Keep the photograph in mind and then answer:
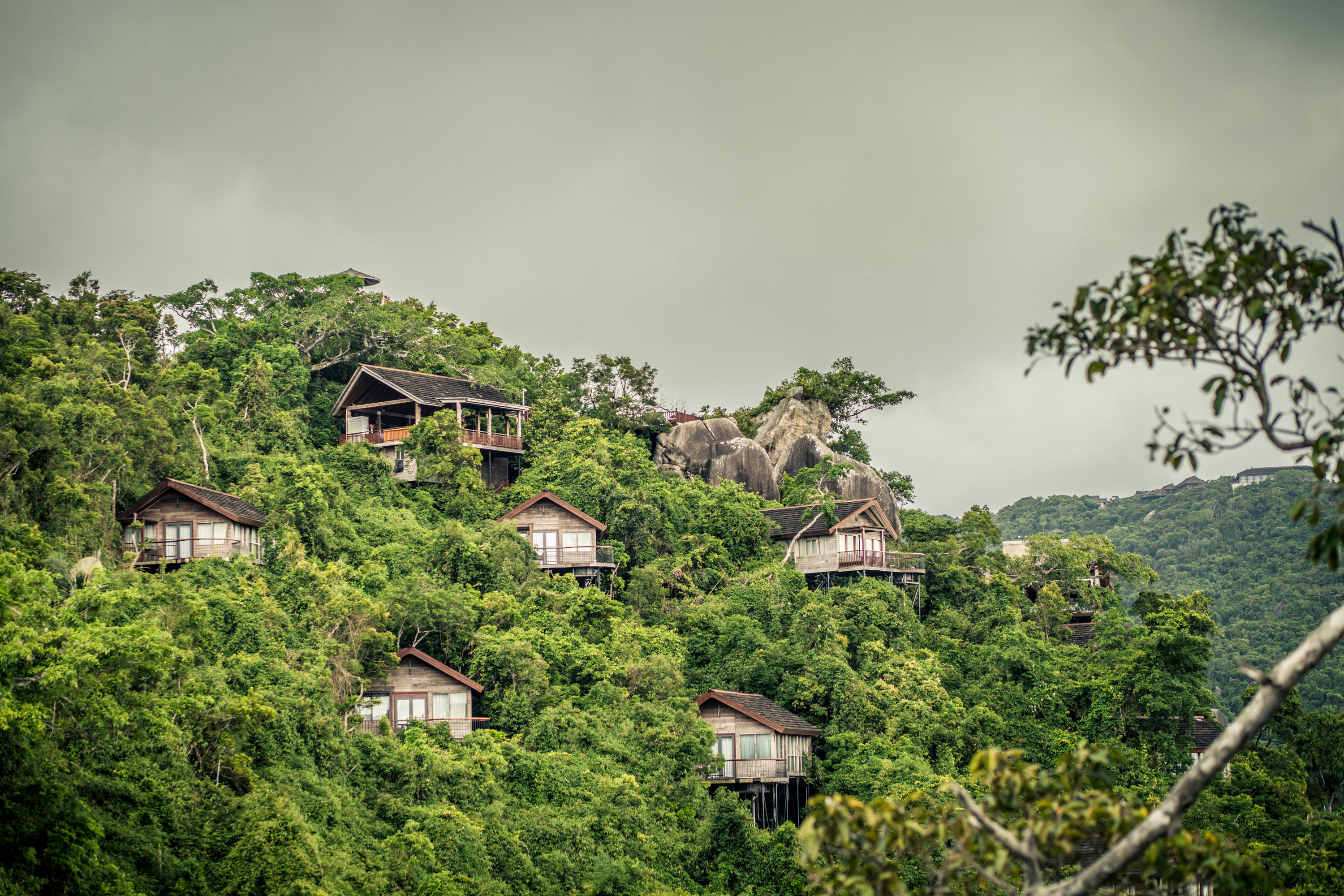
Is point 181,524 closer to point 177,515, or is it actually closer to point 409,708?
point 177,515

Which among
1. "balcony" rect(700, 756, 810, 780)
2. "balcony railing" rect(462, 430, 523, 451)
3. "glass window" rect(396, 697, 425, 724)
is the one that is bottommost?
"balcony" rect(700, 756, 810, 780)

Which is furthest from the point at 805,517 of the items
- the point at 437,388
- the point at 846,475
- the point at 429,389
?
the point at 429,389

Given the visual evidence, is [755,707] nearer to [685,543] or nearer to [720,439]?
[685,543]

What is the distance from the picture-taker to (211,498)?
32.0m

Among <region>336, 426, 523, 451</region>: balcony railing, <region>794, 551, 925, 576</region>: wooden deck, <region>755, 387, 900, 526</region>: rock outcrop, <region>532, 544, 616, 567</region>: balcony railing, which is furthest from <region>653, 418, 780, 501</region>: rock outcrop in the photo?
<region>532, 544, 616, 567</region>: balcony railing

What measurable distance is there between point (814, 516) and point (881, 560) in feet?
9.72

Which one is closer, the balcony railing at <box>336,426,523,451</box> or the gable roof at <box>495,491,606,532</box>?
the gable roof at <box>495,491,606,532</box>

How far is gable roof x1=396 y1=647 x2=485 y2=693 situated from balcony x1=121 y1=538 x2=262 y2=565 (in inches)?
202

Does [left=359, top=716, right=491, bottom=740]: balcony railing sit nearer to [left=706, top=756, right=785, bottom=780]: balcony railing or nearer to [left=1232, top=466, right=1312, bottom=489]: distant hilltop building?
[left=706, top=756, right=785, bottom=780]: balcony railing

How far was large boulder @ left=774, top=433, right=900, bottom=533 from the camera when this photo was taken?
46906 millimetres

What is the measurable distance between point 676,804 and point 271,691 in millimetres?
11061

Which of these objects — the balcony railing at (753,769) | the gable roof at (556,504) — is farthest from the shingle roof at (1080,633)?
the gable roof at (556,504)


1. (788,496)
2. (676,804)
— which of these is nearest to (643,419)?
(788,496)

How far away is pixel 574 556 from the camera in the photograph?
126ft
